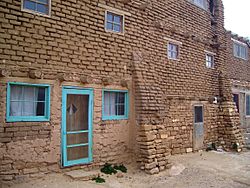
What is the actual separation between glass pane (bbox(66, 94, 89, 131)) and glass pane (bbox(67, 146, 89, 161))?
51cm

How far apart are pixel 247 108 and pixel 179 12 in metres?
7.95

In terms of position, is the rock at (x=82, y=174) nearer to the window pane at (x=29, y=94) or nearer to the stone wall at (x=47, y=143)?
the stone wall at (x=47, y=143)

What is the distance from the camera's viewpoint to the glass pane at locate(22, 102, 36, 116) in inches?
220

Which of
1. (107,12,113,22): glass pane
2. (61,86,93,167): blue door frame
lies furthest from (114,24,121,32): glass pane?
(61,86,93,167): blue door frame

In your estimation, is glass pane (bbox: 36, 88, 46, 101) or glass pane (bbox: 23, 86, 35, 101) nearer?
glass pane (bbox: 23, 86, 35, 101)

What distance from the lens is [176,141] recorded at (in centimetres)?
921

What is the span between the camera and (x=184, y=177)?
690 centimetres

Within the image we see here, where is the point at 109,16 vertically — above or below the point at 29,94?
above

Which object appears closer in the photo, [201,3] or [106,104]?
[106,104]

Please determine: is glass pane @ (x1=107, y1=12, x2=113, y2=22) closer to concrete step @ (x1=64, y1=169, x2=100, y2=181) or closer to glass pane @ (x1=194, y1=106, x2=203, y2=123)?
concrete step @ (x1=64, y1=169, x2=100, y2=181)

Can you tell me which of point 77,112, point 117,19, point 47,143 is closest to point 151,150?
point 77,112

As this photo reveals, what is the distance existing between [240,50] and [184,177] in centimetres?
1055

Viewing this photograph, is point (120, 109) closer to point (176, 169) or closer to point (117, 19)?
point (176, 169)

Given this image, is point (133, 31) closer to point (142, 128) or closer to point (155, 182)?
point (142, 128)
